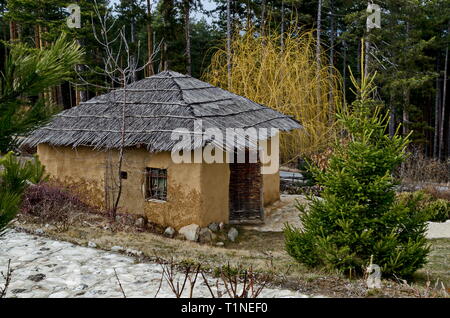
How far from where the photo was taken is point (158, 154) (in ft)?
→ 37.9

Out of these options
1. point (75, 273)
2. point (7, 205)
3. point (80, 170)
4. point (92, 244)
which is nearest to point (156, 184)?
point (80, 170)

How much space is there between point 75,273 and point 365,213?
439 cm

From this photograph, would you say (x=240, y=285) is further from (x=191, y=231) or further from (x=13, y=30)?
(x=13, y=30)

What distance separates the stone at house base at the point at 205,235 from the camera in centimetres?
1086

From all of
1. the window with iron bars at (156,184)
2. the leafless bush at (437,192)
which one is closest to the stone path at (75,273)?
the window with iron bars at (156,184)

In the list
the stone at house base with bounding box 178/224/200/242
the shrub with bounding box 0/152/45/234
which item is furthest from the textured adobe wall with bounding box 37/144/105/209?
Result: the shrub with bounding box 0/152/45/234

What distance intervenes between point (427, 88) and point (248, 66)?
1269 centimetres

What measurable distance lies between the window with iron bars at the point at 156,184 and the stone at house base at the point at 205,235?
1481 mm

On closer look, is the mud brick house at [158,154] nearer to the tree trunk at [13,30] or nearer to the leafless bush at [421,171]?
the leafless bush at [421,171]

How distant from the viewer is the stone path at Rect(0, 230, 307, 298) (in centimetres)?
572

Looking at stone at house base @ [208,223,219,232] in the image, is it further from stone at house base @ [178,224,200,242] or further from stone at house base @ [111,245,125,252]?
stone at house base @ [111,245,125,252]

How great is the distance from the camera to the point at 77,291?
5766 millimetres

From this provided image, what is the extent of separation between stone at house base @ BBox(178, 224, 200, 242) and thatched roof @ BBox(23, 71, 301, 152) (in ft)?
6.46
